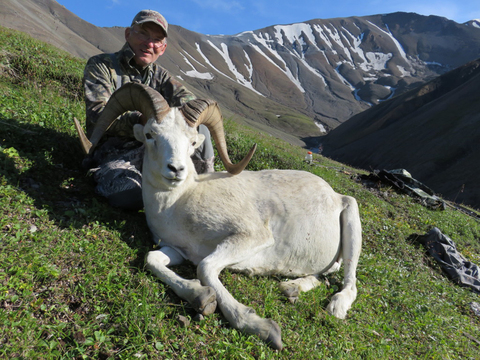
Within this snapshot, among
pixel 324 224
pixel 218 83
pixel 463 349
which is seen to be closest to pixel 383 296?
pixel 463 349

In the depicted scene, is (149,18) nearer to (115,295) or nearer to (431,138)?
(115,295)

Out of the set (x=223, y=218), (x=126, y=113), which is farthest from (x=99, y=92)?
(x=223, y=218)

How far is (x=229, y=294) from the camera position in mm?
4047

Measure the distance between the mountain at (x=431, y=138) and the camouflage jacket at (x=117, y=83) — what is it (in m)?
34.2

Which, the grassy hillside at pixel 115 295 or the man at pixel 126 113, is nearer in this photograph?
the grassy hillside at pixel 115 295

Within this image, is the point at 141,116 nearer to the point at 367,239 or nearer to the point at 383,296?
the point at 383,296

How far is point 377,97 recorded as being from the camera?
185875 mm

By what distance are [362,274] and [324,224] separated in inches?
72.6

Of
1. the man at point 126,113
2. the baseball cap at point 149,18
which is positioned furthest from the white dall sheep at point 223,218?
the baseball cap at point 149,18

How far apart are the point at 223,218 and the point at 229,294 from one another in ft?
3.62

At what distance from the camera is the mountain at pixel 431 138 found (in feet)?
164

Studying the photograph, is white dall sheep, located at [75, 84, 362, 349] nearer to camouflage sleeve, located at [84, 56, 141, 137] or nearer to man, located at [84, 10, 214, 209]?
camouflage sleeve, located at [84, 56, 141, 137]

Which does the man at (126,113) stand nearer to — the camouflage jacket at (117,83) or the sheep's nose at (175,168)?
the camouflage jacket at (117,83)

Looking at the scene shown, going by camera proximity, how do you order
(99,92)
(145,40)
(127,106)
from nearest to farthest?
(127,106), (99,92), (145,40)
